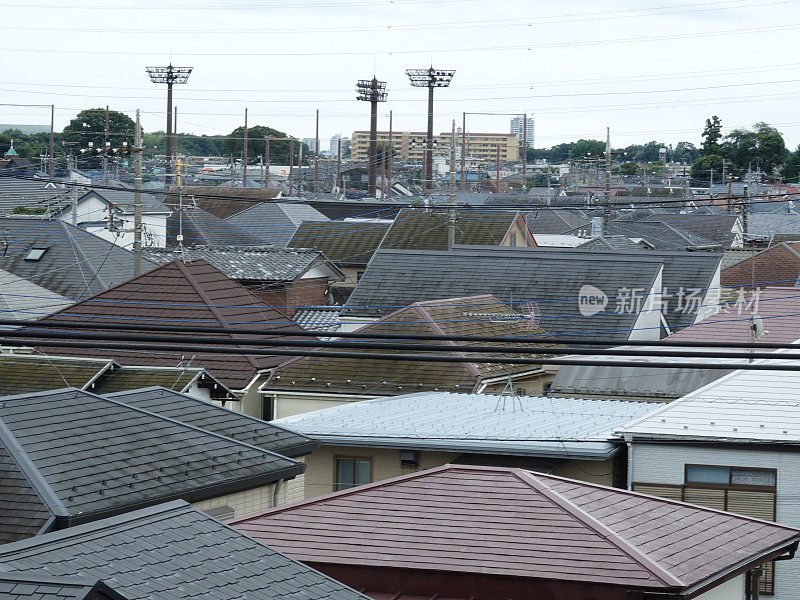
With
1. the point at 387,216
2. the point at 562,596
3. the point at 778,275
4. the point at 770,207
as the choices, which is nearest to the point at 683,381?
the point at 562,596

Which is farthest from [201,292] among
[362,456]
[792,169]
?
[792,169]

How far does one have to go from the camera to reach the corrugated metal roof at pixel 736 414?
14.6 metres

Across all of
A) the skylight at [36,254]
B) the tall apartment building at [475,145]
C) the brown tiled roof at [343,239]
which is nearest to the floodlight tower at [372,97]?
the brown tiled roof at [343,239]

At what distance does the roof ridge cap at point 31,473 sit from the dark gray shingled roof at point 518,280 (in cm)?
1765

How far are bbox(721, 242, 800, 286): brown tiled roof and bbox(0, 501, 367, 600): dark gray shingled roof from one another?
35343 millimetres

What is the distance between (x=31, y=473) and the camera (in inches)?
424

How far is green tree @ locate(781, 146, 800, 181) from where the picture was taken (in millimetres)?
91850

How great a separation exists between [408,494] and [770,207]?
80.8 meters

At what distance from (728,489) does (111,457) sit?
8368 mm

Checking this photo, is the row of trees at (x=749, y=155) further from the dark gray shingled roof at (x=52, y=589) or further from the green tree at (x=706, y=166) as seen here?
the dark gray shingled roof at (x=52, y=589)

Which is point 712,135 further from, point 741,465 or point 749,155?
point 741,465

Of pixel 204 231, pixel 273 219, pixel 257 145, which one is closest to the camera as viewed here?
pixel 204 231

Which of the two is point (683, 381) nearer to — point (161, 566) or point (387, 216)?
point (161, 566)

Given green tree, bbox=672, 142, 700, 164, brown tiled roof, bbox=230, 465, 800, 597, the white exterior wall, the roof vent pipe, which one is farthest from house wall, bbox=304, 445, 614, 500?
green tree, bbox=672, 142, 700, 164
